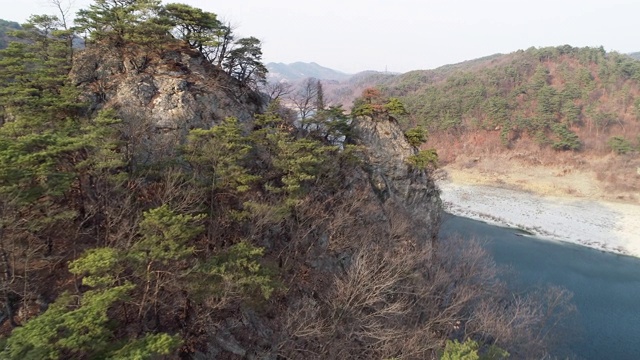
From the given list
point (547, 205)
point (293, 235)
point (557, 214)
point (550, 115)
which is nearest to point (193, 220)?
point (293, 235)

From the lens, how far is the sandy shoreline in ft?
104

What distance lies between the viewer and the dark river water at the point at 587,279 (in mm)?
18516

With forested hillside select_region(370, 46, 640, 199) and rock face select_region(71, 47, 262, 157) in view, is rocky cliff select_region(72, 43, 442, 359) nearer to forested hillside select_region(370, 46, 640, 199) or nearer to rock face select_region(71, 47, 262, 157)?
rock face select_region(71, 47, 262, 157)

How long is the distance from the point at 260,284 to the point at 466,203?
123 ft

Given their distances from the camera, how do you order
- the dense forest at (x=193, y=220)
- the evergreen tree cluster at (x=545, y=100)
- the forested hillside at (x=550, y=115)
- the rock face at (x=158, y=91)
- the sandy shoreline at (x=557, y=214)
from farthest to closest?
the evergreen tree cluster at (x=545, y=100), the forested hillside at (x=550, y=115), the sandy shoreline at (x=557, y=214), the rock face at (x=158, y=91), the dense forest at (x=193, y=220)

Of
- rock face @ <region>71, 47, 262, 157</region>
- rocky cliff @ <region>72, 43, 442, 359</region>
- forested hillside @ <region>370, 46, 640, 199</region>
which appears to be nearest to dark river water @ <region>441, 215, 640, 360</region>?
rocky cliff @ <region>72, 43, 442, 359</region>

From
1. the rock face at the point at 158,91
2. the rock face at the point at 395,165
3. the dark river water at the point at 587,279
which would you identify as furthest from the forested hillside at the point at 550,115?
the rock face at the point at 158,91

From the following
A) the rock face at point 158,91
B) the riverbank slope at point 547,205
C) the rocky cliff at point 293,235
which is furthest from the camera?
the riverbank slope at point 547,205

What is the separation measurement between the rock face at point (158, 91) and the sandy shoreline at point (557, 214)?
31.0 m

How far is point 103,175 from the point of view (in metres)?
9.30

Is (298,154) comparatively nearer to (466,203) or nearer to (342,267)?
(342,267)

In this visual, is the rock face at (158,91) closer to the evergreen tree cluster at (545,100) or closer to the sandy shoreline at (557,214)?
the sandy shoreline at (557,214)

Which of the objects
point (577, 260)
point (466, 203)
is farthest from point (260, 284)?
point (466, 203)

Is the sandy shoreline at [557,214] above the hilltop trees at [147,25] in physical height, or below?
below
